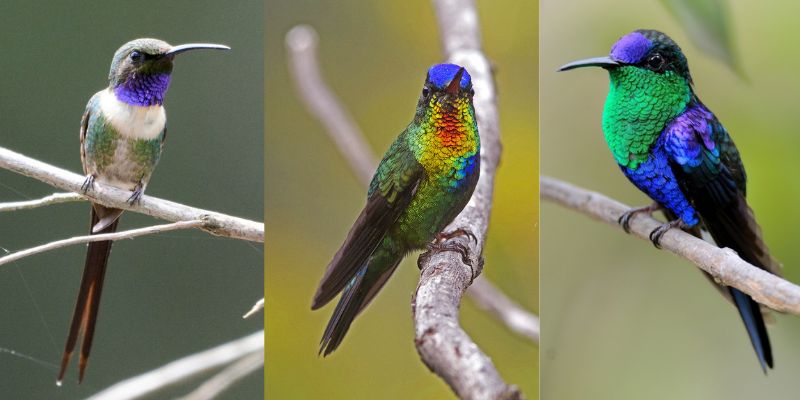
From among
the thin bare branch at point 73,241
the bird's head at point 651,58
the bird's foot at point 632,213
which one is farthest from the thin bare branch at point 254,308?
the bird's head at point 651,58

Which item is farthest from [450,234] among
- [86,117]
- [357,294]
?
[86,117]

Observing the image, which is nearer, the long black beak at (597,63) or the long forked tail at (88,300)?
the long forked tail at (88,300)

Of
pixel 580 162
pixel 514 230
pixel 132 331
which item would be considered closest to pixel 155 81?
pixel 132 331

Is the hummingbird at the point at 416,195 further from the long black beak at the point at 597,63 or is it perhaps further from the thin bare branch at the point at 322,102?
the long black beak at the point at 597,63

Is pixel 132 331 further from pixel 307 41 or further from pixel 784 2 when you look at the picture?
pixel 784 2

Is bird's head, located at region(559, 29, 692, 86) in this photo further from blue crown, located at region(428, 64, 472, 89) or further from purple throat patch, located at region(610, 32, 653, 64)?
blue crown, located at region(428, 64, 472, 89)

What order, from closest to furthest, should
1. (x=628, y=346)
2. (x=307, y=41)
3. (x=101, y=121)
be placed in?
(x=101, y=121) → (x=307, y=41) → (x=628, y=346)

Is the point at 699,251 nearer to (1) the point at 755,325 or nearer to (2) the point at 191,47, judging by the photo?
(1) the point at 755,325
